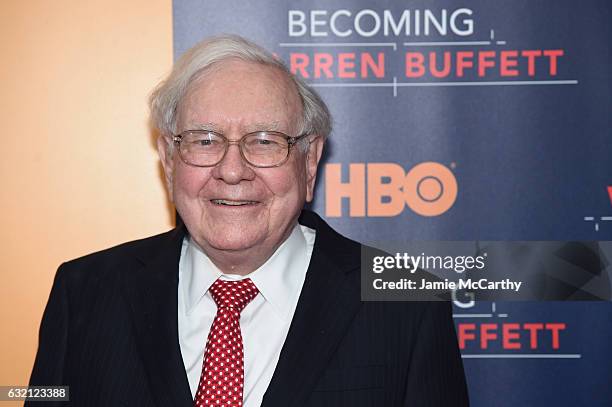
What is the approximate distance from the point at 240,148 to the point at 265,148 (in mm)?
62

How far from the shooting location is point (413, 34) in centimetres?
228

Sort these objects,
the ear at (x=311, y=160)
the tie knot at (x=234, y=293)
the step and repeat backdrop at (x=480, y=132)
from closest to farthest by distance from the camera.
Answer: the tie knot at (x=234, y=293) → the ear at (x=311, y=160) → the step and repeat backdrop at (x=480, y=132)

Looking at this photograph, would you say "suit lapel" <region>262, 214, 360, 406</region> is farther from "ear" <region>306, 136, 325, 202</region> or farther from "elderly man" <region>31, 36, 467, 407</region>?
"ear" <region>306, 136, 325, 202</region>

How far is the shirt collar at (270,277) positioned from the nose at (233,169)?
0.26 metres

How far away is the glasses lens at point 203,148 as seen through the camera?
1.61m

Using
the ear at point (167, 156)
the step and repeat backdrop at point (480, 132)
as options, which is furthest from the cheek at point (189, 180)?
the step and repeat backdrop at point (480, 132)

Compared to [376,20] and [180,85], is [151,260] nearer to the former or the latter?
[180,85]

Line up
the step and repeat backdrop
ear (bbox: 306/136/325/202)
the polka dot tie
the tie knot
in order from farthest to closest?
the step and repeat backdrop < ear (bbox: 306/136/325/202) < the tie knot < the polka dot tie

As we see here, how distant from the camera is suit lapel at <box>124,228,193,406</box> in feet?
5.22

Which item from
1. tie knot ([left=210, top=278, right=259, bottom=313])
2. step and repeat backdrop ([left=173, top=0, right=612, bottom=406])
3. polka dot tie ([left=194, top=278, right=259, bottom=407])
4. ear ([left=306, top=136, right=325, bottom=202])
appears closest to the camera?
polka dot tie ([left=194, top=278, right=259, bottom=407])

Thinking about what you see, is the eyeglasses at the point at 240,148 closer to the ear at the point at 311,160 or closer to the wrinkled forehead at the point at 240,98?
the wrinkled forehead at the point at 240,98

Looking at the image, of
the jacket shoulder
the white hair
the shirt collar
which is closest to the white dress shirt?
the shirt collar

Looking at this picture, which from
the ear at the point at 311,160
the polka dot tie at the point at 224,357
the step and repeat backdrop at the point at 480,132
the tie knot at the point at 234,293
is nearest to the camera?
the polka dot tie at the point at 224,357

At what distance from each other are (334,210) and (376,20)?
640 mm
